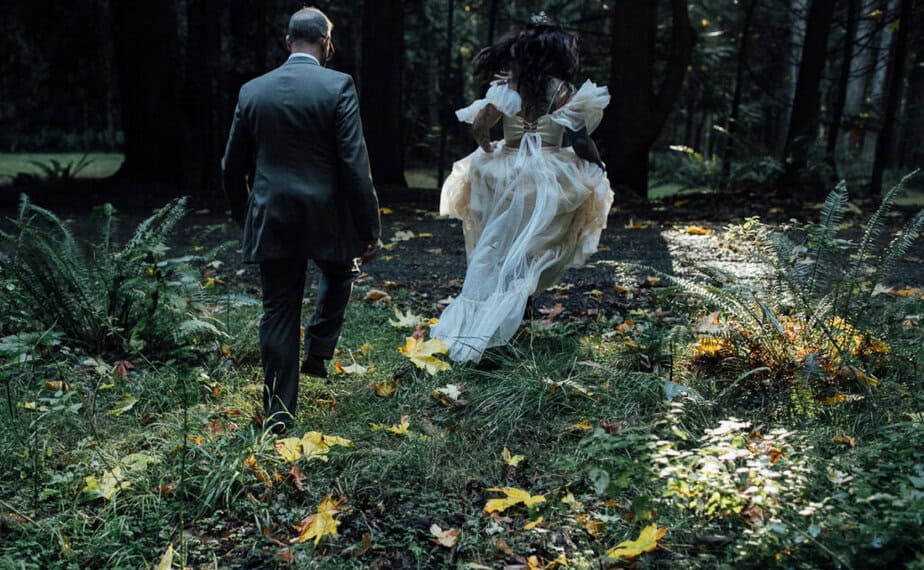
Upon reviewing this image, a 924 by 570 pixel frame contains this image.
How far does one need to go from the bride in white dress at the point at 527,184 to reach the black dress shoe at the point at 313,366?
82 centimetres

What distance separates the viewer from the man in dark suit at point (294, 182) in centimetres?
372

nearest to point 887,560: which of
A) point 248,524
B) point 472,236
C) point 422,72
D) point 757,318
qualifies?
point 757,318

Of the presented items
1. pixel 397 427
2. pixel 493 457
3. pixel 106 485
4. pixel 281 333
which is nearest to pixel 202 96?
pixel 281 333

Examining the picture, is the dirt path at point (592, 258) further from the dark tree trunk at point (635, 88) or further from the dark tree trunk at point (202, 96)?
the dark tree trunk at point (202, 96)

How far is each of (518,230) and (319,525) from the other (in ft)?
8.74

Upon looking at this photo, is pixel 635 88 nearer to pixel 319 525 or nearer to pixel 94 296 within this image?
pixel 94 296

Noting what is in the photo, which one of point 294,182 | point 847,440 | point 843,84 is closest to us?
point 847,440

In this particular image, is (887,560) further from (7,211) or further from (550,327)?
(7,211)

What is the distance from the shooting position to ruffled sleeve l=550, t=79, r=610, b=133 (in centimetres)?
480

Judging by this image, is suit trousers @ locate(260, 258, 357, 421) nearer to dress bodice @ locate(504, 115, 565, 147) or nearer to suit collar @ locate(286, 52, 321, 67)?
suit collar @ locate(286, 52, 321, 67)

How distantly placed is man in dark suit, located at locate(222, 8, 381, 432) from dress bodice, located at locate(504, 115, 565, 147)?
4.83 feet

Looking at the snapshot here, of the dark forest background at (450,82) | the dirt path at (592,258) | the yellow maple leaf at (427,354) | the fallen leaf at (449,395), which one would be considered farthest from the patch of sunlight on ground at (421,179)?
the fallen leaf at (449,395)

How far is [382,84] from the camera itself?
44.9ft

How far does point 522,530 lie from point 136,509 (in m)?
1.56
